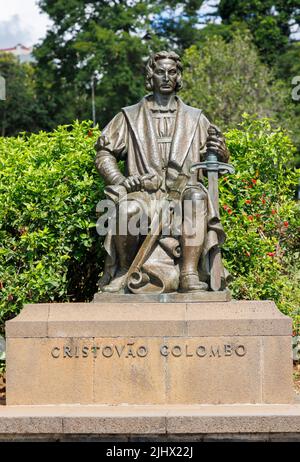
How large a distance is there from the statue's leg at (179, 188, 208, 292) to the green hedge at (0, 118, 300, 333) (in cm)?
205

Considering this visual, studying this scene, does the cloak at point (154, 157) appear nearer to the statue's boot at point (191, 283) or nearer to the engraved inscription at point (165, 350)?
the statue's boot at point (191, 283)

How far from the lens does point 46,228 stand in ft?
34.4

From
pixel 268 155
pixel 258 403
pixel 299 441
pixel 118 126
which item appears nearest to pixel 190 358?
pixel 258 403

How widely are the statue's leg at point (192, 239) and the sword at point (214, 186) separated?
0.41 ft

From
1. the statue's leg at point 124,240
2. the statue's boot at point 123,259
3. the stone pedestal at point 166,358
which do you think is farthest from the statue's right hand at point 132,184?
the stone pedestal at point 166,358

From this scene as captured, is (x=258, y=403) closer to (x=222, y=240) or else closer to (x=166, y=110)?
(x=222, y=240)

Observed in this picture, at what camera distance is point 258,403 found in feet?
26.9

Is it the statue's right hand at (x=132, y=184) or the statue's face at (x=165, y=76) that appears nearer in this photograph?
the statue's right hand at (x=132, y=184)

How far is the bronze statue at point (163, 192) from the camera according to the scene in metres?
8.76

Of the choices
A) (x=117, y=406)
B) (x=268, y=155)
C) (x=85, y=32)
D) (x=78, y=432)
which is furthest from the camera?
A: (x=85, y=32)

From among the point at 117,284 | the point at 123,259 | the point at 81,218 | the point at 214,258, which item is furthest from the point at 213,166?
the point at 81,218

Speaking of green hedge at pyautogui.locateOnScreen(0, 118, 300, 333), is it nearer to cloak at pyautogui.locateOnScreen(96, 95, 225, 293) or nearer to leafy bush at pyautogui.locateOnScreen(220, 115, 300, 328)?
leafy bush at pyautogui.locateOnScreen(220, 115, 300, 328)

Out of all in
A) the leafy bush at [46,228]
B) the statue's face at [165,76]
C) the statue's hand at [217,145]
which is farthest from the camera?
the leafy bush at [46,228]

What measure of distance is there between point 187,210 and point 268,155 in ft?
9.72
